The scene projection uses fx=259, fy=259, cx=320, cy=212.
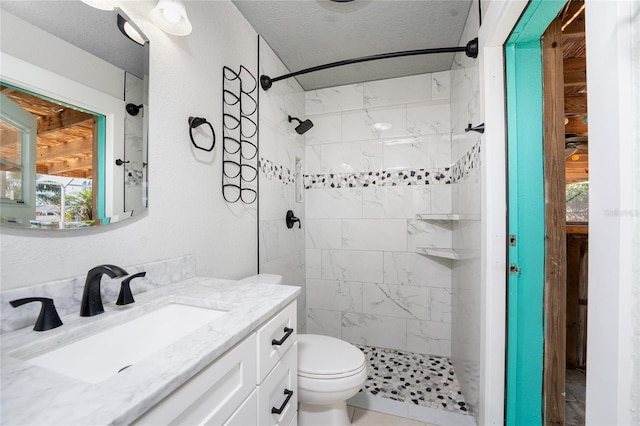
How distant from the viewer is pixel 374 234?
242 cm

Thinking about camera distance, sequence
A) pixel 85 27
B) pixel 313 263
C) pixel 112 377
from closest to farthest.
Answer: pixel 112 377 → pixel 85 27 → pixel 313 263

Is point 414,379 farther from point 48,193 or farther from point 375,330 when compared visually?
point 48,193

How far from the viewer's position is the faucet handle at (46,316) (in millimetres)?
654

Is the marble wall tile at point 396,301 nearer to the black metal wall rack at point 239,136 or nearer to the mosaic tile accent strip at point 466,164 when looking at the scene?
the mosaic tile accent strip at point 466,164

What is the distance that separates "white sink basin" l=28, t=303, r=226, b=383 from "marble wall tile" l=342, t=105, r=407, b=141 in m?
2.04

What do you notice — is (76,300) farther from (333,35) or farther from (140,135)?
(333,35)

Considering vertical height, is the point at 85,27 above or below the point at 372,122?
below

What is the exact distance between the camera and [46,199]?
0.75 m

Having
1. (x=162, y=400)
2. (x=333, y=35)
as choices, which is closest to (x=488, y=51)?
(x=333, y=35)

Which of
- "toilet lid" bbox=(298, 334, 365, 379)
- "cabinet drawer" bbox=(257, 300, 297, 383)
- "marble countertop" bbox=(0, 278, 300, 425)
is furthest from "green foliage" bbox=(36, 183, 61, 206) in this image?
"toilet lid" bbox=(298, 334, 365, 379)

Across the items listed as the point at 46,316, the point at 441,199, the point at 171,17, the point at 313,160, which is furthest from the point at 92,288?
the point at 441,199

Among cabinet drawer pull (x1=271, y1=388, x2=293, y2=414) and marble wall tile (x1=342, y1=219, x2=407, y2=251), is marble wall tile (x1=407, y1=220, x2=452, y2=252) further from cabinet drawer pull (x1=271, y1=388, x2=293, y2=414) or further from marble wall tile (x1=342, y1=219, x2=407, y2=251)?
cabinet drawer pull (x1=271, y1=388, x2=293, y2=414)

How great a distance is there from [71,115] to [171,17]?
1.77 feet

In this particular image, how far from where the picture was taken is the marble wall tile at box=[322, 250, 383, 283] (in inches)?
94.8
